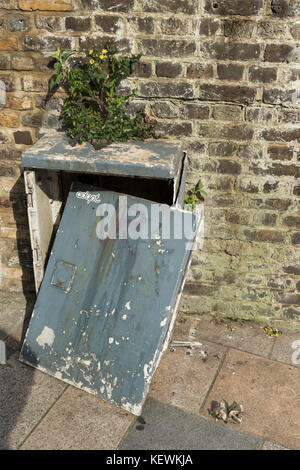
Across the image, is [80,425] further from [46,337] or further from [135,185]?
[135,185]

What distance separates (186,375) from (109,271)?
40.4 inches

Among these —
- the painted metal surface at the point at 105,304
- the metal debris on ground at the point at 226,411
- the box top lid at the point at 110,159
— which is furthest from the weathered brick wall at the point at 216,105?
the metal debris on ground at the point at 226,411

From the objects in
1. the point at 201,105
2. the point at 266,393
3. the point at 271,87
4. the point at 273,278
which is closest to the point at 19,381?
the point at 266,393

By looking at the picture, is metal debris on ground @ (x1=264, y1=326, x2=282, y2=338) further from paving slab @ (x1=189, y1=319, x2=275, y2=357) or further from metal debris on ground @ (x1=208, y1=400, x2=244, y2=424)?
metal debris on ground @ (x1=208, y1=400, x2=244, y2=424)

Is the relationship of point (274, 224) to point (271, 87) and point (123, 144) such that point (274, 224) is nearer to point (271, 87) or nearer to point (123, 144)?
point (271, 87)

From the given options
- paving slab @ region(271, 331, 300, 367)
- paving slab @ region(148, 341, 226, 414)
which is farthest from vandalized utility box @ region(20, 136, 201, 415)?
paving slab @ region(271, 331, 300, 367)

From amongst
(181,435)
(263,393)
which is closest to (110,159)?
(181,435)

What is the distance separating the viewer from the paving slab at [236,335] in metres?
3.86

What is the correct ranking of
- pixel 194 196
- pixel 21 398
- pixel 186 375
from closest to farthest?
pixel 21 398 → pixel 186 375 → pixel 194 196

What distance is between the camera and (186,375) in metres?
3.51

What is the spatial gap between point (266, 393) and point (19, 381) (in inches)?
72.0

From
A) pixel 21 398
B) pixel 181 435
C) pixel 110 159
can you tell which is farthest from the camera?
pixel 21 398

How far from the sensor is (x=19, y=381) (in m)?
3.38

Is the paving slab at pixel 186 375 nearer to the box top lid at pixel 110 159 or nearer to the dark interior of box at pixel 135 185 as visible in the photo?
the dark interior of box at pixel 135 185
